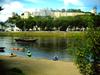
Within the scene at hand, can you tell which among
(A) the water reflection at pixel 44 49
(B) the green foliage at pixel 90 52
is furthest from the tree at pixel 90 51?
(A) the water reflection at pixel 44 49

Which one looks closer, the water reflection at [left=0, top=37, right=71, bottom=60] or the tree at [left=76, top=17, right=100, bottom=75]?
the tree at [left=76, top=17, right=100, bottom=75]

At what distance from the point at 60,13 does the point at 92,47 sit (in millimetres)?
103648

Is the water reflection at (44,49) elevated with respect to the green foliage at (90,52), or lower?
lower

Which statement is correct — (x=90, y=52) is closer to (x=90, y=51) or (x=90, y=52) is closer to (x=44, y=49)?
(x=90, y=51)

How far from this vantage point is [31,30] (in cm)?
7594

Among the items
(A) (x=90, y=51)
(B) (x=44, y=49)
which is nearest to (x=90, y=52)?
(A) (x=90, y=51)

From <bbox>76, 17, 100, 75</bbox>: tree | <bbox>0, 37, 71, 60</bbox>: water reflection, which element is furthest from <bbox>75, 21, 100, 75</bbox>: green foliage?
<bbox>0, 37, 71, 60</bbox>: water reflection

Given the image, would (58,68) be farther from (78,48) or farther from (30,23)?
(30,23)

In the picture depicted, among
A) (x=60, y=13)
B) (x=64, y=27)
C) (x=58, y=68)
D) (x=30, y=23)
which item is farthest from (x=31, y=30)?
(x=58, y=68)

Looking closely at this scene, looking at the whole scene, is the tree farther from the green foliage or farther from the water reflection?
the water reflection

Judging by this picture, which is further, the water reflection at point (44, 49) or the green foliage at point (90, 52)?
the water reflection at point (44, 49)

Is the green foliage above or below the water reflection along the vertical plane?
above

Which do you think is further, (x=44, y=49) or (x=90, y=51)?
(x=44, y=49)

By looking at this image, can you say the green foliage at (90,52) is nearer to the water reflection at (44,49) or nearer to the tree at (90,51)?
the tree at (90,51)
